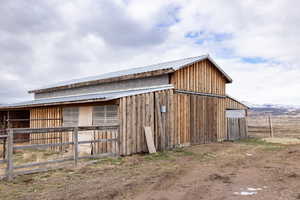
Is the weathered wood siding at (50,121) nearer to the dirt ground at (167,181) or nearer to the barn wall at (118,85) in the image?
the barn wall at (118,85)

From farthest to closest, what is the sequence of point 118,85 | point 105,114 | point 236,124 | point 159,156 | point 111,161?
point 236,124
point 118,85
point 105,114
point 159,156
point 111,161

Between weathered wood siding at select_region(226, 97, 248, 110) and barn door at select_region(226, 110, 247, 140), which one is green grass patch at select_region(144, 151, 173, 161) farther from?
weathered wood siding at select_region(226, 97, 248, 110)

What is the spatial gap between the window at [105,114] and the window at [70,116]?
1.51 m

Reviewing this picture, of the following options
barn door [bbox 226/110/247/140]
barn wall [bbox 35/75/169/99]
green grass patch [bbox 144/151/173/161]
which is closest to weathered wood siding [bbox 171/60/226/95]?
barn wall [bbox 35/75/169/99]

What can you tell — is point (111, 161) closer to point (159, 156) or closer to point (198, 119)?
point (159, 156)

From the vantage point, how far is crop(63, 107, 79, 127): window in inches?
501

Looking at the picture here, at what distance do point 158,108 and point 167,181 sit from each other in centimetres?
518

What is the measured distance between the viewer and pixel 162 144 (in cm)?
1123

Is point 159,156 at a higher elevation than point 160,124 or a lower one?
lower

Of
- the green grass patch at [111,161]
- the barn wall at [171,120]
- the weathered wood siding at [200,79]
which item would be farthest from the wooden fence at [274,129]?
the green grass patch at [111,161]

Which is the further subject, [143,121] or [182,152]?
[182,152]

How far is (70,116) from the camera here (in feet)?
42.9

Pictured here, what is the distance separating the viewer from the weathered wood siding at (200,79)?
12.7m

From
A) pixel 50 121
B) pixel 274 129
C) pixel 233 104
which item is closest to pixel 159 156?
pixel 50 121
